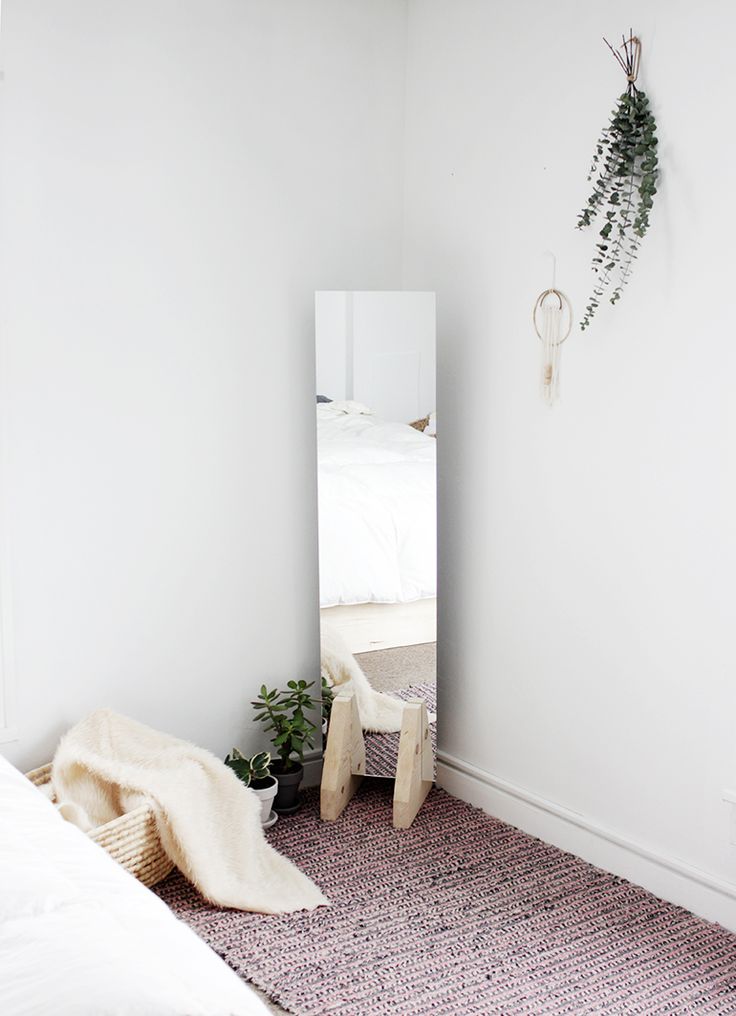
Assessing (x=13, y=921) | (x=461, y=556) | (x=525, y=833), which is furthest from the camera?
(x=461, y=556)

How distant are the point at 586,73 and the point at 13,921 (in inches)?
89.9

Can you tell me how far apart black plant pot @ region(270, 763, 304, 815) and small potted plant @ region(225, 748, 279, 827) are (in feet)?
0.17

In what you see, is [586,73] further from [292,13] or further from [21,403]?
[21,403]

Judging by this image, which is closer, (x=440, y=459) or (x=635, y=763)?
(x=635, y=763)

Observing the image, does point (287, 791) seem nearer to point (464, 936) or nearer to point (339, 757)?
point (339, 757)

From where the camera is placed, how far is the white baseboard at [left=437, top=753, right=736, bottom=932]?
7.59 feet

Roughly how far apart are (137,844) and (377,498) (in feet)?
3.76

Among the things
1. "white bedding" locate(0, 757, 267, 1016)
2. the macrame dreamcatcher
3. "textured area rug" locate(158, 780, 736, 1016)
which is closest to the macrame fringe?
the macrame dreamcatcher

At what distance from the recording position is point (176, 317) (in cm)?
272

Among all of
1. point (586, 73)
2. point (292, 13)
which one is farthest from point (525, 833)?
point (292, 13)

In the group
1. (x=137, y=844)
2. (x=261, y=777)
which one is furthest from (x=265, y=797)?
(x=137, y=844)

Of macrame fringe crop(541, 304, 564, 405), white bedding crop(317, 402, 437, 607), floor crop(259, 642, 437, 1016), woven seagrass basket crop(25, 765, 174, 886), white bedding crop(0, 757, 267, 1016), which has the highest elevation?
macrame fringe crop(541, 304, 564, 405)

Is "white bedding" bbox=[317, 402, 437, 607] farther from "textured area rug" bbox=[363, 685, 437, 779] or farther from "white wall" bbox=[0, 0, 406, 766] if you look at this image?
"textured area rug" bbox=[363, 685, 437, 779]

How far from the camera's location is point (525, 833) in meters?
2.79
